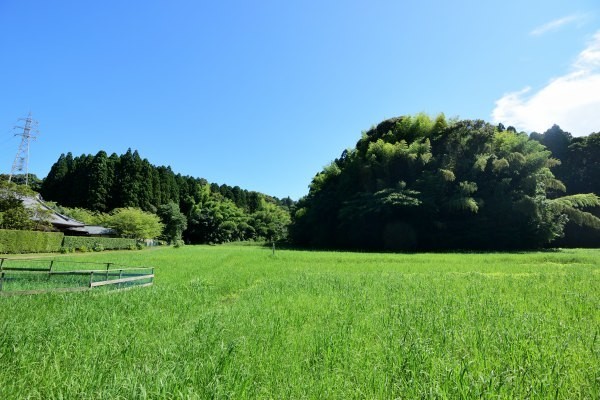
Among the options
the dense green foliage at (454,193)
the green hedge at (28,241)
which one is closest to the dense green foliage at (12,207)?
the green hedge at (28,241)

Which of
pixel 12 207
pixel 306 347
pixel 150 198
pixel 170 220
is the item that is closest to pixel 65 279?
pixel 306 347

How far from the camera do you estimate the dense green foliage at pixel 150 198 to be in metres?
48.2

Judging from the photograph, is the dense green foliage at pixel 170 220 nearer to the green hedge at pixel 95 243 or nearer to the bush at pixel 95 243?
the green hedge at pixel 95 243

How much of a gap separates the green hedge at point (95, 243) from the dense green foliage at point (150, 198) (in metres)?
11.1

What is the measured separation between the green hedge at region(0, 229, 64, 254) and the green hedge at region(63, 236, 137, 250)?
2.67 ft

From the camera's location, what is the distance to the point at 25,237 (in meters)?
22.0

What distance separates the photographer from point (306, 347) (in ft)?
12.0

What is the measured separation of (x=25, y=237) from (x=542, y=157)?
38.8 metres

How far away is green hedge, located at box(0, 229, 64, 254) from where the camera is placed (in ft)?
67.8

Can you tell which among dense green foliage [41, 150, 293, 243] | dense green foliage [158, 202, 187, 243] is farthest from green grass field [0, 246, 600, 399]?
dense green foliage [158, 202, 187, 243]

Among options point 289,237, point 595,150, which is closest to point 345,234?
point 289,237

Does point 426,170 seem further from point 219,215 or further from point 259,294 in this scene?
point 219,215

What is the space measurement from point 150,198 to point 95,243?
23481mm

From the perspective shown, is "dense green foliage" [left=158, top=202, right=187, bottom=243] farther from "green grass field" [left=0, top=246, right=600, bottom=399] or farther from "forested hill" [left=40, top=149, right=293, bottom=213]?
"green grass field" [left=0, top=246, right=600, bottom=399]
